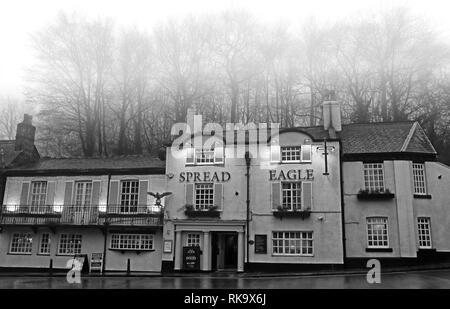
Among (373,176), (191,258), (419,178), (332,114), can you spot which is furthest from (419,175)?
(191,258)

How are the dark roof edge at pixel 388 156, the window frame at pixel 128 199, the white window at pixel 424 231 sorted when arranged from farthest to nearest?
the window frame at pixel 128 199
the dark roof edge at pixel 388 156
the white window at pixel 424 231

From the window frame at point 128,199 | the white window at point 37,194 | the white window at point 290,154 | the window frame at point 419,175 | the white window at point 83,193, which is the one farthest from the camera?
the white window at point 37,194

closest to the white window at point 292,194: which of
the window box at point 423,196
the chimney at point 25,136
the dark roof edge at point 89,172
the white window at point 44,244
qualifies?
the window box at point 423,196

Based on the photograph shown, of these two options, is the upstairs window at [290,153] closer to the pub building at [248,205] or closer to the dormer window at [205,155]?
the pub building at [248,205]

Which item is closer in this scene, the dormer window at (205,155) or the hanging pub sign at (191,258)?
the hanging pub sign at (191,258)

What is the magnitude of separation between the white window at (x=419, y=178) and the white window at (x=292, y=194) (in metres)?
6.66

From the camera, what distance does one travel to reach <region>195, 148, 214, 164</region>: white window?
25.7m

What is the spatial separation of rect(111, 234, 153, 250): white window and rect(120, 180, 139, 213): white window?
5.12 feet

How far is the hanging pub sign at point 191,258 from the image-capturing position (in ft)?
78.3

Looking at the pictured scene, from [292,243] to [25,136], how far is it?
19977 millimetres

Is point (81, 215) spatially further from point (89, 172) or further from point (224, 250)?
point (224, 250)

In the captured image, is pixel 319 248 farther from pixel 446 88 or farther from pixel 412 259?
pixel 446 88

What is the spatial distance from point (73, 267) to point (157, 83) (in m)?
20.3
